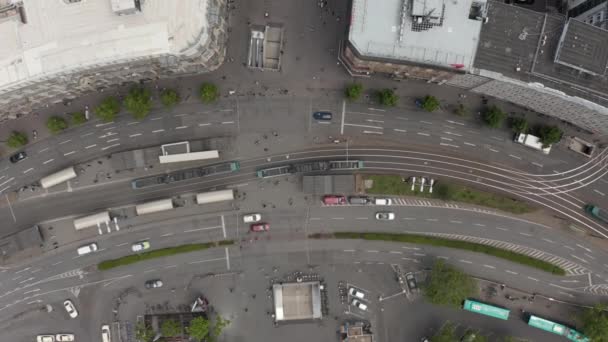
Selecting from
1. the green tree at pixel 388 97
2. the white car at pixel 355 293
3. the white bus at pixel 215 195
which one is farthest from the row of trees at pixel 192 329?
the green tree at pixel 388 97

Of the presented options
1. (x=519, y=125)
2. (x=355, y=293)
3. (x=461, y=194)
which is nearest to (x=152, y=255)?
(x=355, y=293)

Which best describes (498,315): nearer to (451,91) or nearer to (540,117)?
(540,117)

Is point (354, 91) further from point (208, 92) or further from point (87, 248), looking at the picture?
point (87, 248)

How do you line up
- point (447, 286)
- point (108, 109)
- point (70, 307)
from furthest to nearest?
point (70, 307), point (108, 109), point (447, 286)

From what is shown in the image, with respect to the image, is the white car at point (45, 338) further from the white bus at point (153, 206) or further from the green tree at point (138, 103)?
the green tree at point (138, 103)

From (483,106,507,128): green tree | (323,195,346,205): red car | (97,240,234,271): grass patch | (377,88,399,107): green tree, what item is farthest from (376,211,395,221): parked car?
(97,240,234,271): grass patch

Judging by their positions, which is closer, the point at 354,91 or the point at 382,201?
the point at 354,91

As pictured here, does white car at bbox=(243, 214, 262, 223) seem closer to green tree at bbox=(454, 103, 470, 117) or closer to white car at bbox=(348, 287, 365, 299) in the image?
white car at bbox=(348, 287, 365, 299)

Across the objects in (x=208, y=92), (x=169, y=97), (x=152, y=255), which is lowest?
(x=152, y=255)
